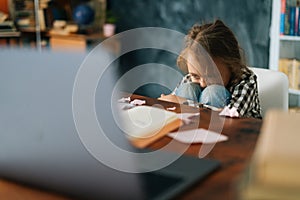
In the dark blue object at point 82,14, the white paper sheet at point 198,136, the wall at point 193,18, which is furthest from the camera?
the dark blue object at point 82,14

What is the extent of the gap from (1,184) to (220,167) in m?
0.42

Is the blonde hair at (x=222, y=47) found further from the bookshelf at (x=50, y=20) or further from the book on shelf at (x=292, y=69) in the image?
the bookshelf at (x=50, y=20)

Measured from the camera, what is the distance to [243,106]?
1.70 m

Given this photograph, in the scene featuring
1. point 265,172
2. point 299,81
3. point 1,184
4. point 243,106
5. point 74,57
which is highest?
point 74,57

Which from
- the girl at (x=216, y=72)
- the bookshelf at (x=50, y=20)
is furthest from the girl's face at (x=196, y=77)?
the bookshelf at (x=50, y=20)

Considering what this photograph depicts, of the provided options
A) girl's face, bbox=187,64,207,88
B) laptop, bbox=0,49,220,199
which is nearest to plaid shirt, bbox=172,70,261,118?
girl's face, bbox=187,64,207,88

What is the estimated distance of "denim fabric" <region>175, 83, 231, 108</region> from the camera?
169 centimetres

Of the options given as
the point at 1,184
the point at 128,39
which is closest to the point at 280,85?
the point at 1,184

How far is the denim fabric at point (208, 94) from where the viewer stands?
5.55 ft

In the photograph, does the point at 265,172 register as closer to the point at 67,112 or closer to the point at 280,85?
the point at 67,112

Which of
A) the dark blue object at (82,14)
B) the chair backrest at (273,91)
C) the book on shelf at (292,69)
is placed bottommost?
the book on shelf at (292,69)

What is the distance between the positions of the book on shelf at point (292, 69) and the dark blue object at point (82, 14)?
1933 mm

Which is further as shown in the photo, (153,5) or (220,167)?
(153,5)

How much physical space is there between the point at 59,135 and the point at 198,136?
439 mm
